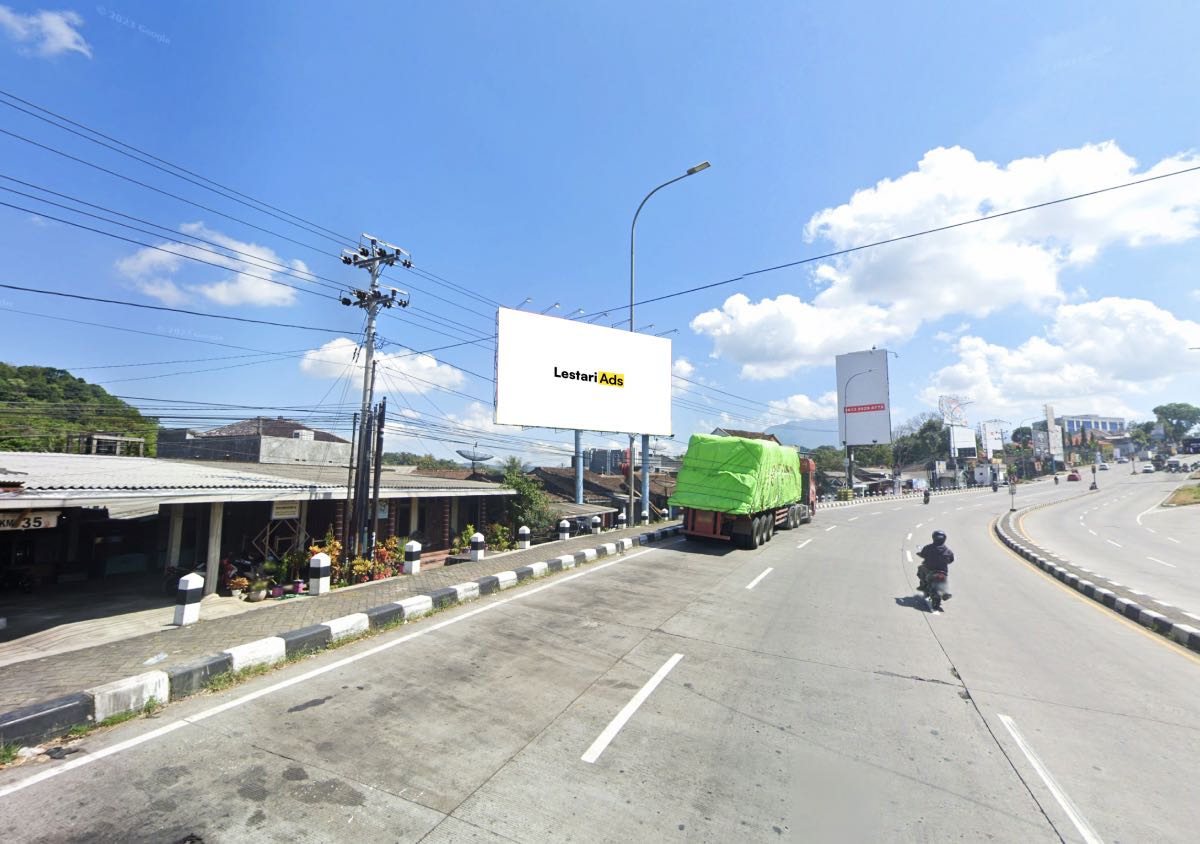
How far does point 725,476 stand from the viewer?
15.7 metres

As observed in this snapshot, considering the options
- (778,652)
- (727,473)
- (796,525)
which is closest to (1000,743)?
(778,652)

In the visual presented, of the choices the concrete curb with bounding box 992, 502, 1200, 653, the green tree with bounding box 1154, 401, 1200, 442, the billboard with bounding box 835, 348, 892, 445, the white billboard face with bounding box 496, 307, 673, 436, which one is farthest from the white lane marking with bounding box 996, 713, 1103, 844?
the green tree with bounding box 1154, 401, 1200, 442

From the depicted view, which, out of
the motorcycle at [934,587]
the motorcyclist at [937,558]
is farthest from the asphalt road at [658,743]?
the motorcyclist at [937,558]

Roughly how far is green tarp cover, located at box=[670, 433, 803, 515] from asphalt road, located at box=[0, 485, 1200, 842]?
23.1ft

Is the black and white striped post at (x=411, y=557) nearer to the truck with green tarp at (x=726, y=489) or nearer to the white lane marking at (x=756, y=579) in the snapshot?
the white lane marking at (x=756, y=579)

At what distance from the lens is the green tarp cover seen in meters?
15.3

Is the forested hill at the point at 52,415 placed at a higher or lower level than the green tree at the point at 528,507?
higher

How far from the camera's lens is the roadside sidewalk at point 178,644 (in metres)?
5.04

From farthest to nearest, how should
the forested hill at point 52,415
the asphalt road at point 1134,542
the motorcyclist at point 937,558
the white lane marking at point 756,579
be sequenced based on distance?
the forested hill at point 52,415
the asphalt road at point 1134,542
the white lane marking at point 756,579
the motorcyclist at point 937,558

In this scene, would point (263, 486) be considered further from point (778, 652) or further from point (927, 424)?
point (927, 424)

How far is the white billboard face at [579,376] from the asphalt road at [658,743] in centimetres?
1202

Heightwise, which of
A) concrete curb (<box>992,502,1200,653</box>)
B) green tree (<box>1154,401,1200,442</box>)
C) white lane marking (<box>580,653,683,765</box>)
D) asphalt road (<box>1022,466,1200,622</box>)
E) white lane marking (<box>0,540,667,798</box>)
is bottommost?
asphalt road (<box>1022,466,1200,622</box>)

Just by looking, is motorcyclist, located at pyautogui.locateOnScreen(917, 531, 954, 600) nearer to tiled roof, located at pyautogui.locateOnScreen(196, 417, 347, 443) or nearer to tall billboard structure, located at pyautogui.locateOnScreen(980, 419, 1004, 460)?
tiled roof, located at pyautogui.locateOnScreen(196, 417, 347, 443)

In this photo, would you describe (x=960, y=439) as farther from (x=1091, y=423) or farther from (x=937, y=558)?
(x=1091, y=423)
